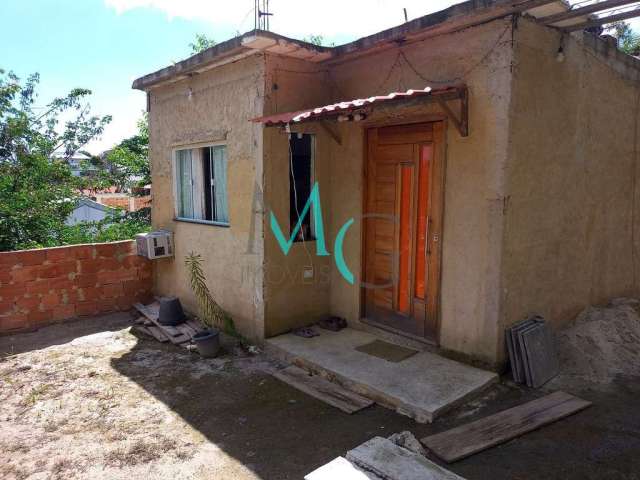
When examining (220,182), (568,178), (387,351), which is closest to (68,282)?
(220,182)

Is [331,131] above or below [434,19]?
below

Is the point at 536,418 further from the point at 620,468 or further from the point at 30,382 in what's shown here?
the point at 30,382

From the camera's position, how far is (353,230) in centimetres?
584

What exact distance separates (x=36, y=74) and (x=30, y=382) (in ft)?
36.2

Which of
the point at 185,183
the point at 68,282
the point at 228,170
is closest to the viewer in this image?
the point at 228,170

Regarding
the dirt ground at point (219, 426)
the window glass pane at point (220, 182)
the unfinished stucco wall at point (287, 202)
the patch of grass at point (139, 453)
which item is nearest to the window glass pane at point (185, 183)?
the window glass pane at point (220, 182)

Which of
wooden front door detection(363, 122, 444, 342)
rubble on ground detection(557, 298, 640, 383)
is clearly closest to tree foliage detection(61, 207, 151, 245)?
wooden front door detection(363, 122, 444, 342)

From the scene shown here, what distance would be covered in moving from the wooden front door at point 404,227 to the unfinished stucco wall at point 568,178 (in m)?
0.82

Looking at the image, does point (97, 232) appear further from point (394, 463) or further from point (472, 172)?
point (394, 463)

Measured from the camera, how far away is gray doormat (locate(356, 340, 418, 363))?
498cm

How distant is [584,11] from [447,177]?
1.88m

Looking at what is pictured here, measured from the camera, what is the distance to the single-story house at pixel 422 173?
4445mm

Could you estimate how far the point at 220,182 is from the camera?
6.40 m

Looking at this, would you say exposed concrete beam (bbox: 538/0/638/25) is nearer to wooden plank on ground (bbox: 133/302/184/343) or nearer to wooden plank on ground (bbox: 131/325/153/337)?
wooden plank on ground (bbox: 133/302/184/343)
